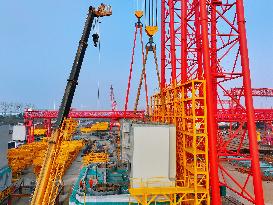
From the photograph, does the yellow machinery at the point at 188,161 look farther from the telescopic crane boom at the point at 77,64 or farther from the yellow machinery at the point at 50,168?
the telescopic crane boom at the point at 77,64

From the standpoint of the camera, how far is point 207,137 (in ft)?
48.7

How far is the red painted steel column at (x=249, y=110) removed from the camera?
13.5 m

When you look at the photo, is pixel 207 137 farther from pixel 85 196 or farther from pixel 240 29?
pixel 85 196

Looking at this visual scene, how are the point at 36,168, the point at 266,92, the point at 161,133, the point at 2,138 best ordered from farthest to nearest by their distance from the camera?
the point at 266,92, the point at 36,168, the point at 2,138, the point at 161,133

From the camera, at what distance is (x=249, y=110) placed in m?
14.2

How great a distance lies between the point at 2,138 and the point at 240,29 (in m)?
23.2

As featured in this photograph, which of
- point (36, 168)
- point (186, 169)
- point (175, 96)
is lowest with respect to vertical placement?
point (36, 168)

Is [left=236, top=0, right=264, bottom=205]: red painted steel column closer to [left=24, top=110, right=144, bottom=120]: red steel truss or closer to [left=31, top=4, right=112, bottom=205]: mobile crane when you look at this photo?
[left=31, top=4, right=112, bottom=205]: mobile crane

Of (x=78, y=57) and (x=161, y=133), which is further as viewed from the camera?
(x=78, y=57)

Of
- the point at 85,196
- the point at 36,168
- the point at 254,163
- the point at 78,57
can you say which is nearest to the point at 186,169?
the point at 254,163

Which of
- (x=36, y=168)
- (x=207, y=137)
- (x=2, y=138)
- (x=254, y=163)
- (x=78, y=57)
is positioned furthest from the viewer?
(x=36, y=168)

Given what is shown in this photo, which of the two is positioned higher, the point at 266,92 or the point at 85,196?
the point at 266,92

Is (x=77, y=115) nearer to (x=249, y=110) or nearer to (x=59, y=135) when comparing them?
(x=59, y=135)

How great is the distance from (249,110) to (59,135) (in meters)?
10.6
